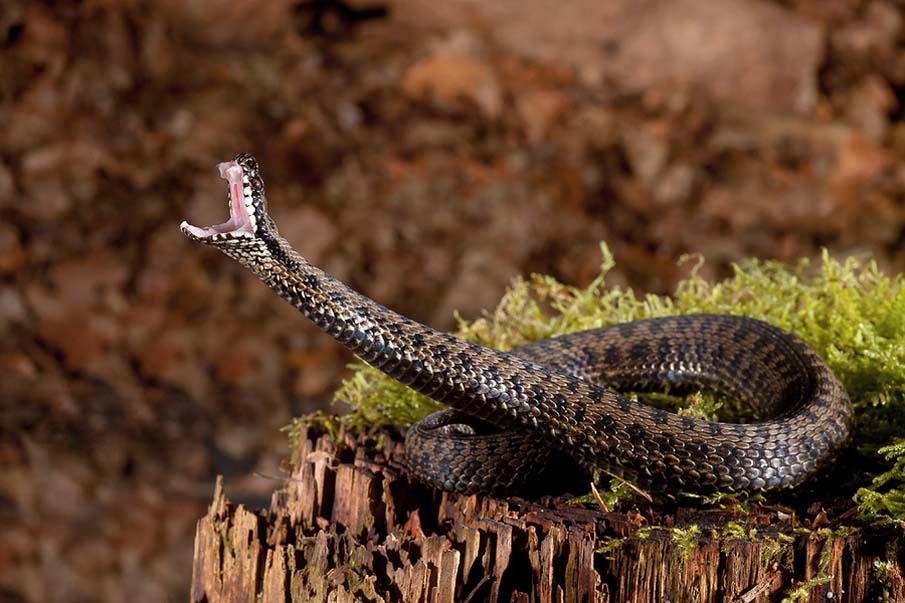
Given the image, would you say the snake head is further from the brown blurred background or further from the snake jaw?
the brown blurred background

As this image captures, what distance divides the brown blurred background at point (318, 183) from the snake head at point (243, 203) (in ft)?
17.8

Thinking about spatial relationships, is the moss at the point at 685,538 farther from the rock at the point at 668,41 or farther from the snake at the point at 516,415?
the rock at the point at 668,41

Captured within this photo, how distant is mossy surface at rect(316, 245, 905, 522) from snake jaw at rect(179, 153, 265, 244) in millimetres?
1275

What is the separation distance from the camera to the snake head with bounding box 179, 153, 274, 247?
11.4ft

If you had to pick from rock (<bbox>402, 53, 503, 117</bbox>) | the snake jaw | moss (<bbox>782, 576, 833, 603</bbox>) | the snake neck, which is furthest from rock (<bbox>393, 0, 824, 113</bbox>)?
moss (<bbox>782, 576, 833, 603</bbox>)

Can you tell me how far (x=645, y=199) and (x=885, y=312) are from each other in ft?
19.4

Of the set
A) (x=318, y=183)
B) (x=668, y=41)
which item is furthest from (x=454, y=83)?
(x=668, y=41)

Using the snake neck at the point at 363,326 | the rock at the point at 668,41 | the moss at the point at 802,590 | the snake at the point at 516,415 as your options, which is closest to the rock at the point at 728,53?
the rock at the point at 668,41

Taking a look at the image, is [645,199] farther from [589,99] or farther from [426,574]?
[426,574]

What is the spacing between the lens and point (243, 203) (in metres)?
3.55

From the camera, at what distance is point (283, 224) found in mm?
9203

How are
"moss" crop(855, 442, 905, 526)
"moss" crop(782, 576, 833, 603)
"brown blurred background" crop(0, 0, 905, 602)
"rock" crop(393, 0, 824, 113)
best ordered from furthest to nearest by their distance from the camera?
"rock" crop(393, 0, 824, 113) < "brown blurred background" crop(0, 0, 905, 602) < "moss" crop(855, 442, 905, 526) < "moss" crop(782, 576, 833, 603)

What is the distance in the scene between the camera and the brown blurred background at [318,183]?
8289 millimetres

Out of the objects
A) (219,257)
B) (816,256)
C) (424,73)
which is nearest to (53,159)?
(219,257)
